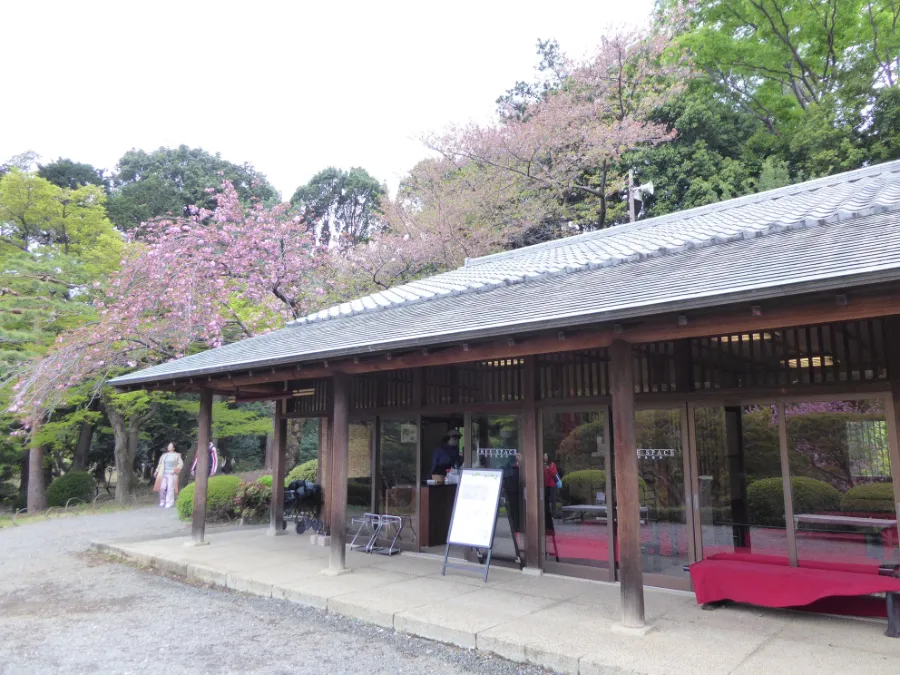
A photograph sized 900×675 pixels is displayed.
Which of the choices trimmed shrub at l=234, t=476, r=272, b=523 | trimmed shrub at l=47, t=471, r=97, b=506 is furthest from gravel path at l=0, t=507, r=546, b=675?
trimmed shrub at l=47, t=471, r=97, b=506

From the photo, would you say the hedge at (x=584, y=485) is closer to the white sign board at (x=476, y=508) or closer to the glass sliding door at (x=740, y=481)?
the white sign board at (x=476, y=508)

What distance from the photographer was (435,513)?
8.69 meters

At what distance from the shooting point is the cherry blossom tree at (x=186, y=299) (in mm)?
13461

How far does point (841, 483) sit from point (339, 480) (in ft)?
16.7

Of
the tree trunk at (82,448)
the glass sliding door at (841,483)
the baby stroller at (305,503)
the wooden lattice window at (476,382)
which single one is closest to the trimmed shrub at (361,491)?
the baby stroller at (305,503)

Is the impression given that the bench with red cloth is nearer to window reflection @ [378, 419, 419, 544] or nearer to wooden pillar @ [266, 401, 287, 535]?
window reflection @ [378, 419, 419, 544]

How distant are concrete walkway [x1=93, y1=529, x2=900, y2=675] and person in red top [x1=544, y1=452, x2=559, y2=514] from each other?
0.82 metres

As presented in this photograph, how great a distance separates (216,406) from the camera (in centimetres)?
1828

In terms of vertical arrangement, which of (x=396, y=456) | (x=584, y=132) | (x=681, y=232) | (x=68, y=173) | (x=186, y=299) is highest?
(x=68, y=173)

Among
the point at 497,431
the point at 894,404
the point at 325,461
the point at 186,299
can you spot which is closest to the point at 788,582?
the point at 894,404

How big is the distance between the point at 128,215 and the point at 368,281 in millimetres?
14972

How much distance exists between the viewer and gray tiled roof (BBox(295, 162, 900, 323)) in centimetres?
683

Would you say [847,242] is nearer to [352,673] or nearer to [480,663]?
[480,663]

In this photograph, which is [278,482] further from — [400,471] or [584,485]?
[584,485]
